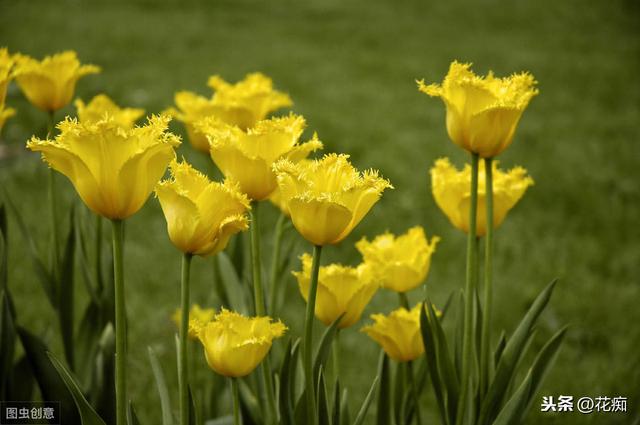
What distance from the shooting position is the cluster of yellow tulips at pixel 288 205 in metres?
0.92

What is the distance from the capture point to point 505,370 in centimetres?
120

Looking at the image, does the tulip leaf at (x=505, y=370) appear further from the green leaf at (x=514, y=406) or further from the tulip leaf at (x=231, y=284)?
the tulip leaf at (x=231, y=284)

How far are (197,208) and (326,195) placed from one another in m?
0.17

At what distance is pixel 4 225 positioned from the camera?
1.43 m

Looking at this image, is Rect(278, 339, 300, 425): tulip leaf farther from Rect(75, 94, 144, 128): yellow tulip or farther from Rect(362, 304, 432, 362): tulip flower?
Rect(75, 94, 144, 128): yellow tulip

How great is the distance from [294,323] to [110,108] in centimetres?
127

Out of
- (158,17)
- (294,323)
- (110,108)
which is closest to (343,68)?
(158,17)

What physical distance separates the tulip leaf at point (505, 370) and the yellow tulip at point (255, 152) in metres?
0.48

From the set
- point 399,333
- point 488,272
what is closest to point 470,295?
point 488,272

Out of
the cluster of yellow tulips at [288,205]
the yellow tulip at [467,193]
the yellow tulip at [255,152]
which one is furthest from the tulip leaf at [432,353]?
the yellow tulip at [255,152]

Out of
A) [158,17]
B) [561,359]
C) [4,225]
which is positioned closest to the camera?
[4,225]

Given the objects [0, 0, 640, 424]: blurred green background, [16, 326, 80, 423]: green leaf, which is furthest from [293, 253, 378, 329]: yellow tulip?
[0, 0, 640, 424]: blurred green background

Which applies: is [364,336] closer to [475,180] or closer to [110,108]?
[110,108]

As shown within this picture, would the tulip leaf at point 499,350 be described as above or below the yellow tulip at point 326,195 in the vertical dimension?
below
